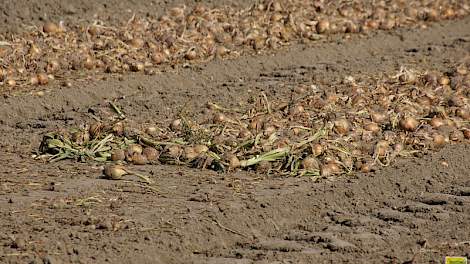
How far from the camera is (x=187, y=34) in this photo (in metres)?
8.48

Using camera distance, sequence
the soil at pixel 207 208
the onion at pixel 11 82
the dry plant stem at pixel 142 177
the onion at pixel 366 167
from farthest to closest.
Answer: the onion at pixel 11 82 < the onion at pixel 366 167 < the dry plant stem at pixel 142 177 < the soil at pixel 207 208

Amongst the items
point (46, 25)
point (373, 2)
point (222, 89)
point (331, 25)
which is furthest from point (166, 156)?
point (373, 2)

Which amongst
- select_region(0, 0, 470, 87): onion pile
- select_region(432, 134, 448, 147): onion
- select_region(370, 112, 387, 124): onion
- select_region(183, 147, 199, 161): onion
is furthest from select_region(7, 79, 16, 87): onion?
select_region(432, 134, 448, 147): onion

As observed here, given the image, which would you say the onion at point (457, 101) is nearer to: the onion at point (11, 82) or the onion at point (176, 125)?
the onion at point (176, 125)

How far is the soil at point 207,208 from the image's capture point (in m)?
4.52

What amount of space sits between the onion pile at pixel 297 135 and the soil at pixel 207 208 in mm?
103

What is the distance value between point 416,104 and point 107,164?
2275mm

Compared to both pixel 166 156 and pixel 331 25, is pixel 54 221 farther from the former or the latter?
pixel 331 25

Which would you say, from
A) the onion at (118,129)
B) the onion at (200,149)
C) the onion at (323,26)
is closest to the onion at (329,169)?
the onion at (200,149)

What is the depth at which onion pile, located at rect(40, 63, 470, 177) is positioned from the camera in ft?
18.4

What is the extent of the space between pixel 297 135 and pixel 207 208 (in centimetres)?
117

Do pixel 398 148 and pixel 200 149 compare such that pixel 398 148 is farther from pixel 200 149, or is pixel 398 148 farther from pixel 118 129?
pixel 118 129

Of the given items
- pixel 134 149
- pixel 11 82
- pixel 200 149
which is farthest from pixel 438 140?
pixel 11 82

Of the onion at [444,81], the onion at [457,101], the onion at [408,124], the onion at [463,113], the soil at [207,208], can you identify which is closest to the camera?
the soil at [207,208]
